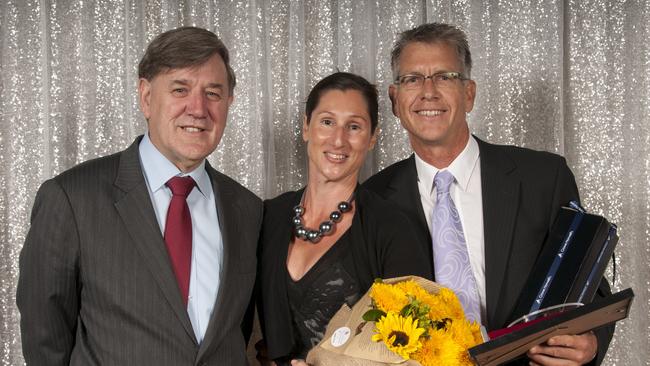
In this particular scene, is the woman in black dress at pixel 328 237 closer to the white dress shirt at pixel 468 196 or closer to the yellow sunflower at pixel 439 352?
the white dress shirt at pixel 468 196

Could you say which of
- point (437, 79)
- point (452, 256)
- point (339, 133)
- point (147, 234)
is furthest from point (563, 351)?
point (147, 234)

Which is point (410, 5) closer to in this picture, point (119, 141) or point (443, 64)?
point (443, 64)

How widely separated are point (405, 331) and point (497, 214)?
80cm

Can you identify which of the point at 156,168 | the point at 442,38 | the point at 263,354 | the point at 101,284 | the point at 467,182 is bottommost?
the point at 263,354

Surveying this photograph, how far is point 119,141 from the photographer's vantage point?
262cm

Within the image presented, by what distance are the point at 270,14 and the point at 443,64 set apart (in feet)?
2.29

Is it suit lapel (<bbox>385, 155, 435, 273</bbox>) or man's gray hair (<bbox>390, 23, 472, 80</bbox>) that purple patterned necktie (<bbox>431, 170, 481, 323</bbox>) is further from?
man's gray hair (<bbox>390, 23, 472, 80</bbox>)

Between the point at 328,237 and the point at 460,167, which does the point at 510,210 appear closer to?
the point at 460,167

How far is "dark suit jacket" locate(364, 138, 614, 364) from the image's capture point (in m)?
2.15

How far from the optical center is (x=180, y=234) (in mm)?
1865

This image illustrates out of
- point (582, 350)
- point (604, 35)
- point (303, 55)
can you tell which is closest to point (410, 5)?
point (303, 55)

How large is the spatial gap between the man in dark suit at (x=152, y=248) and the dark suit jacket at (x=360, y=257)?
8 cm

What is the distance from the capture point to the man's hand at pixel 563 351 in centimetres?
182

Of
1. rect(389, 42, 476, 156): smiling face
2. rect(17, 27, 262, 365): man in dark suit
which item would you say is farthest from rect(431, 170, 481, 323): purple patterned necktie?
rect(17, 27, 262, 365): man in dark suit
